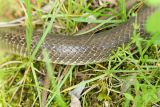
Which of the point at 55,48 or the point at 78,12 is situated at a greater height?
the point at 78,12

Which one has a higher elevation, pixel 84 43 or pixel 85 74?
pixel 84 43

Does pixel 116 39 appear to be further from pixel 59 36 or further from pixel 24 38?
pixel 24 38

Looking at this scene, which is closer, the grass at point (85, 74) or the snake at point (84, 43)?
the grass at point (85, 74)

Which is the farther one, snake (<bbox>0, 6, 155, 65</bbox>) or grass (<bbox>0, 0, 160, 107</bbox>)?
snake (<bbox>0, 6, 155, 65</bbox>)

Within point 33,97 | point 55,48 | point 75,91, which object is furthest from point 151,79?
point 33,97
